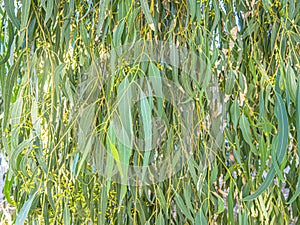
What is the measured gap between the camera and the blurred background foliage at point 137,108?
1.98 ft

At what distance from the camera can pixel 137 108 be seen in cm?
65

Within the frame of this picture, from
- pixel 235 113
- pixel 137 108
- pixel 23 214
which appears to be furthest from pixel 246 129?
pixel 23 214

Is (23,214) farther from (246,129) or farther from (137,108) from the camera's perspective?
(246,129)

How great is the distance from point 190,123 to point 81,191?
22 centimetres

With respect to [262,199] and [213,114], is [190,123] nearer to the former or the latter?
[213,114]

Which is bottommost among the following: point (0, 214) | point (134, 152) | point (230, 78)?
point (0, 214)

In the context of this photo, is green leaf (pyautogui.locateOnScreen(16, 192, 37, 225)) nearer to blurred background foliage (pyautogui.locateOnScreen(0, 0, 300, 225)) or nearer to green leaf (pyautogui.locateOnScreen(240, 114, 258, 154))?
blurred background foliage (pyautogui.locateOnScreen(0, 0, 300, 225))

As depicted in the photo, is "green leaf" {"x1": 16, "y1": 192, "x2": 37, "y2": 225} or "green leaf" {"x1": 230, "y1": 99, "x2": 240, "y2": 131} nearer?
"green leaf" {"x1": 16, "y1": 192, "x2": 37, "y2": 225}

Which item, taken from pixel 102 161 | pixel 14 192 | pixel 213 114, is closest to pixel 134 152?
pixel 102 161

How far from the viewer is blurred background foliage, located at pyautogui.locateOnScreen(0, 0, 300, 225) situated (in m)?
0.60

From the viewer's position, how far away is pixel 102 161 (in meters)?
0.66

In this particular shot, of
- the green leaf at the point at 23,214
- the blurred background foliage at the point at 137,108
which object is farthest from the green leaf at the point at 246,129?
the green leaf at the point at 23,214

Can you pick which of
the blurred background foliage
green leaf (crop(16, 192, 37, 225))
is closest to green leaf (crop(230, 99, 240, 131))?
the blurred background foliage

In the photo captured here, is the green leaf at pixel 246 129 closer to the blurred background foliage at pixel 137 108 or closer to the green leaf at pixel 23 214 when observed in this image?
the blurred background foliage at pixel 137 108
